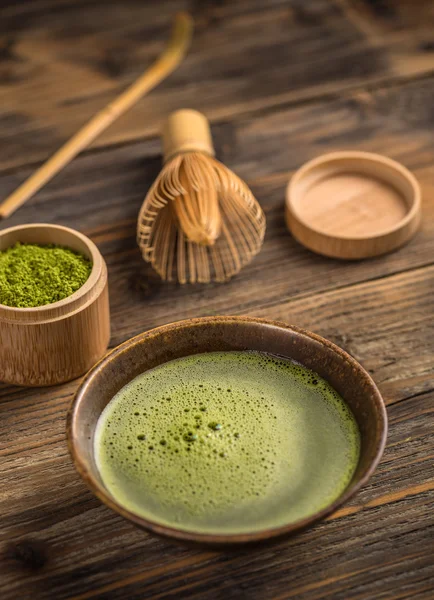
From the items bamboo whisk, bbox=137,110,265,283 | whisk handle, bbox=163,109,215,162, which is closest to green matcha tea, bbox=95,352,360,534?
bamboo whisk, bbox=137,110,265,283

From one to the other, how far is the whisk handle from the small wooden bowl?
285mm

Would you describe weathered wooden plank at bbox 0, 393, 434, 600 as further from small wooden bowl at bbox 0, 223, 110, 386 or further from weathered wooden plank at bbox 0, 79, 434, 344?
weathered wooden plank at bbox 0, 79, 434, 344

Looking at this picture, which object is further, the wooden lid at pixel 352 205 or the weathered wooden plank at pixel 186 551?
the wooden lid at pixel 352 205

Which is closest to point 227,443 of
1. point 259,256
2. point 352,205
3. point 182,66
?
point 259,256

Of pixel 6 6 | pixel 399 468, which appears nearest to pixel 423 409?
pixel 399 468

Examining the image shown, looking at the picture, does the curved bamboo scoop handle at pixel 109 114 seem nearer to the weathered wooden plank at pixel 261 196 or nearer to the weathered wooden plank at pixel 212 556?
the weathered wooden plank at pixel 261 196

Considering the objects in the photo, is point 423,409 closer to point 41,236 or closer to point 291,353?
point 291,353

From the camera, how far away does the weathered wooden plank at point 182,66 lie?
152 cm

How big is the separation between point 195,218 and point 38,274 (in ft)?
0.96

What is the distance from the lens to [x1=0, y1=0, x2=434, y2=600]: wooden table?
2.93 ft

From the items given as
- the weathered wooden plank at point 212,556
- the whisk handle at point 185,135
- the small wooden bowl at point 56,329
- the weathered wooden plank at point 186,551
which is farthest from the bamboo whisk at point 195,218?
the weathered wooden plank at point 212,556

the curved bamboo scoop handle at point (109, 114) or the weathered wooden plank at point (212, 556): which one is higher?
the curved bamboo scoop handle at point (109, 114)

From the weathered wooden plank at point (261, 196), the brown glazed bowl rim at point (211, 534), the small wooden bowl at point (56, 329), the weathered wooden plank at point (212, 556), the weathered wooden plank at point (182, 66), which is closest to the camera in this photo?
the brown glazed bowl rim at point (211, 534)

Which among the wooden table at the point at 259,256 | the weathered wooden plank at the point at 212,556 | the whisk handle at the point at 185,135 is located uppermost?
the whisk handle at the point at 185,135
